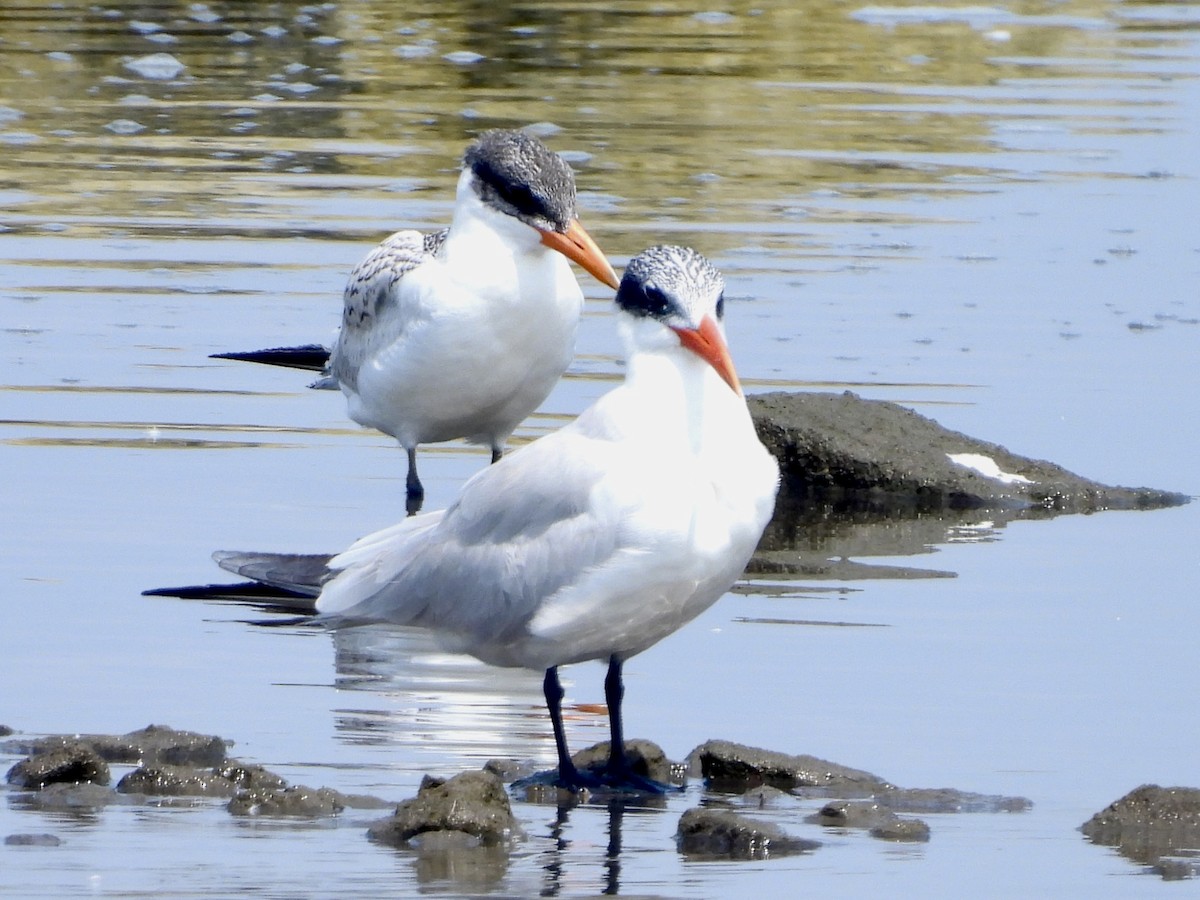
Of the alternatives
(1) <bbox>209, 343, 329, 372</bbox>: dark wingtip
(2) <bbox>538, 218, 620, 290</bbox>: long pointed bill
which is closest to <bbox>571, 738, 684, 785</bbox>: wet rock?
(2) <bbox>538, 218, 620, 290</bbox>: long pointed bill

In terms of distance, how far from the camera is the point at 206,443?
8398 millimetres

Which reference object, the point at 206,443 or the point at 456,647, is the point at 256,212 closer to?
the point at 206,443

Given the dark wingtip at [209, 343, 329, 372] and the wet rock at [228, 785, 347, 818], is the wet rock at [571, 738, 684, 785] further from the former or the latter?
the dark wingtip at [209, 343, 329, 372]

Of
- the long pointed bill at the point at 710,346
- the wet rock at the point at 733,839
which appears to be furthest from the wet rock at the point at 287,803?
the long pointed bill at the point at 710,346

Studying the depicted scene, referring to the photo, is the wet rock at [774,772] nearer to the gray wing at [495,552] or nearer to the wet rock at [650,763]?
the wet rock at [650,763]

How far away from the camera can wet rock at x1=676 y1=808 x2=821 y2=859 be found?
14.7ft

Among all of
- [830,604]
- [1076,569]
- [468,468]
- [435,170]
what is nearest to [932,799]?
[830,604]

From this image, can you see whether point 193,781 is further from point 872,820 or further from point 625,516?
point 872,820

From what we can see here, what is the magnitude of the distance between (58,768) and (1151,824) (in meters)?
2.02

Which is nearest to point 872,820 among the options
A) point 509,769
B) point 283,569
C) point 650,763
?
point 650,763

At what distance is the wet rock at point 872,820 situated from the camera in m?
4.56

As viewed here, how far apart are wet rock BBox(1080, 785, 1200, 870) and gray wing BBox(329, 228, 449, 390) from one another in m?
3.73

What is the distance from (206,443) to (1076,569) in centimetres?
305

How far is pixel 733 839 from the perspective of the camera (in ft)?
14.7
